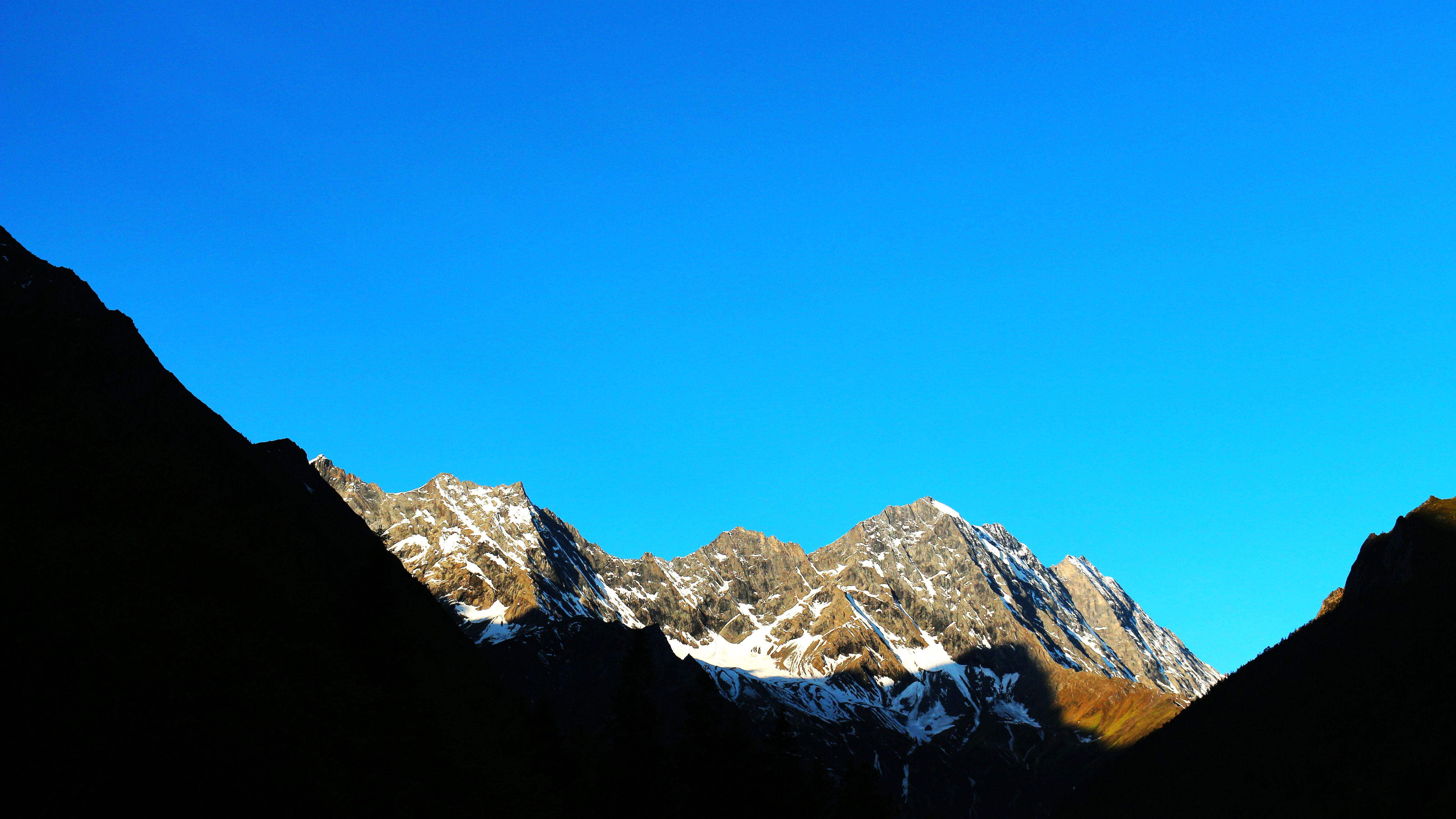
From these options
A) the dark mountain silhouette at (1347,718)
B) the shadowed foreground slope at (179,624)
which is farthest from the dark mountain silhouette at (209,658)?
the dark mountain silhouette at (1347,718)

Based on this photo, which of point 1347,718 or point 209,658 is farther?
point 1347,718

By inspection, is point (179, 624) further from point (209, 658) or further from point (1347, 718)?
point (1347, 718)

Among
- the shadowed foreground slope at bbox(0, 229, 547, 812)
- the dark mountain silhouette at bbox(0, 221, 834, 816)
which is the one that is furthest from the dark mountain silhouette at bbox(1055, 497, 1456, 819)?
the shadowed foreground slope at bbox(0, 229, 547, 812)

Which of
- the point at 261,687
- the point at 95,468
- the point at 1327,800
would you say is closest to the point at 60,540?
the point at 95,468

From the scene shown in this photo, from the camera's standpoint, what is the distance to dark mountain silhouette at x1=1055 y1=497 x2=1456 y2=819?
129 meters

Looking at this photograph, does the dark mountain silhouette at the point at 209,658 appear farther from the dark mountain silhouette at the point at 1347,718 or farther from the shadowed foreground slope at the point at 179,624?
the dark mountain silhouette at the point at 1347,718

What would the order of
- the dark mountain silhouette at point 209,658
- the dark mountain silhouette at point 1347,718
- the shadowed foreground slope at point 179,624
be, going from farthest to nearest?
1. the dark mountain silhouette at point 1347,718
2. the dark mountain silhouette at point 209,658
3. the shadowed foreground slope at point 179,624

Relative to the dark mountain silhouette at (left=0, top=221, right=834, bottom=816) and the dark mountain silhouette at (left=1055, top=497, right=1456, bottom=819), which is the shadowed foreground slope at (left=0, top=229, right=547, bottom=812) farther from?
the dark mountain silhouette at (left=1055, top=497, right=1456, bottom=819)

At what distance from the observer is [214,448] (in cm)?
12225

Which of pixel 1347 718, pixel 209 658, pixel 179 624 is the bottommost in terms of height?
pixel 209 658

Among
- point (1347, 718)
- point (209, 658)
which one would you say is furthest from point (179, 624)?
point (1347, 718)

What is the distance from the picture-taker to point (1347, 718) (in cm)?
14438

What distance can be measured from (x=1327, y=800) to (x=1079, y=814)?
74358 millimetres

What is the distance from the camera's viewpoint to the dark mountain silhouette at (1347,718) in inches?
5069
